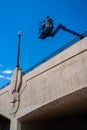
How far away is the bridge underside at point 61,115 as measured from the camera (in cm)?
1410

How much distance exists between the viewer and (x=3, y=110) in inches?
791

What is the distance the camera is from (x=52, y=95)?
47.6ft

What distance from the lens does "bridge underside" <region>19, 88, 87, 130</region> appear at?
1410cm

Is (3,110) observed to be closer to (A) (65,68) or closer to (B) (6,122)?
(B) (6,122)

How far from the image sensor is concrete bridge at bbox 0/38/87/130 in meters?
13.1

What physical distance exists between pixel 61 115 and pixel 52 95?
442cm

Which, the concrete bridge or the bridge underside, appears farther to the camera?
A: the bridge underside

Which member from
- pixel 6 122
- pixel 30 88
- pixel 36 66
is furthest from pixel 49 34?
pixel 6 122

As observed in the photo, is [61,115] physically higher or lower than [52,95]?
lower

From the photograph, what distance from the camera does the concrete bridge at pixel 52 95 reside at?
13.1 m

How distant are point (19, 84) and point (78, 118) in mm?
6000

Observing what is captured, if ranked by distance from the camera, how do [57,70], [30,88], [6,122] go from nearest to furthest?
[57,70], [30,88], [6,122]

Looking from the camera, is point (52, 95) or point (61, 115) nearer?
point (52, 95)

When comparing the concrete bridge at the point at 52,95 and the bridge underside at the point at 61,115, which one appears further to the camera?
the bridge underside at the point at 61,115
